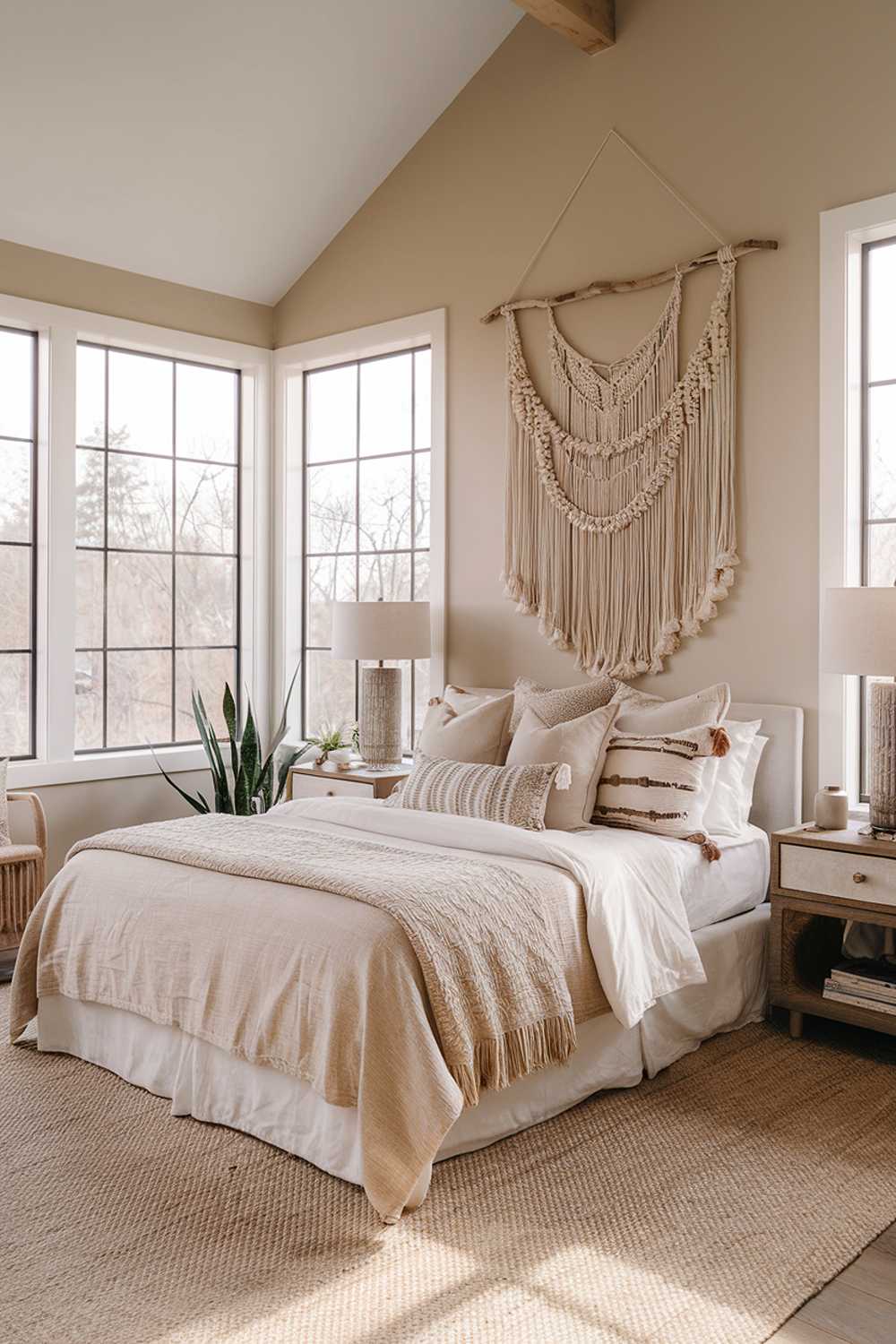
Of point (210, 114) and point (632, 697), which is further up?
point (210, 114)

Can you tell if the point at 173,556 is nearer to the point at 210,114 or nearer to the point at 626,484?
the point at 210,114

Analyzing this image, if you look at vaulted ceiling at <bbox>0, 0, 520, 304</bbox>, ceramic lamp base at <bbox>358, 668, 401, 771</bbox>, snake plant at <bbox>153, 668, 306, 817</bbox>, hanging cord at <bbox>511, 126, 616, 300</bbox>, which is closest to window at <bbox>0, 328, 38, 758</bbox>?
vaulted ceiling at <bbox>0, 0, 520, 304</bbox>

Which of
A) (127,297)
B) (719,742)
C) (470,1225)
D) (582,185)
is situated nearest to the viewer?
(470,1225)

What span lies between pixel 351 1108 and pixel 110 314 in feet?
12.7

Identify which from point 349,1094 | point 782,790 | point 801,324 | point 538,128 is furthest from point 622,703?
point 538,128

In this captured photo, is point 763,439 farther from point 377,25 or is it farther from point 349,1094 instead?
point 349,1094

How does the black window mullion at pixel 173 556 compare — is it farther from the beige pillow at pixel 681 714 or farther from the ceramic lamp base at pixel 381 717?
the beige pillow at pixel 681 714

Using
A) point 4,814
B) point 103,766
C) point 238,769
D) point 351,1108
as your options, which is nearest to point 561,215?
point 238,769

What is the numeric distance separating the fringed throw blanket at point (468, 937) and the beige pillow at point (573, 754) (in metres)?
0.56

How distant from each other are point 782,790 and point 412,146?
3.32 m

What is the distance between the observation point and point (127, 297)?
520 centimetres

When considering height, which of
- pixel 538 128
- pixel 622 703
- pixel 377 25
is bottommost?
pixel 622 703

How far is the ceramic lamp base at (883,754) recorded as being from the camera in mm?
3371

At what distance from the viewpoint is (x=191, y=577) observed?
5582mm
